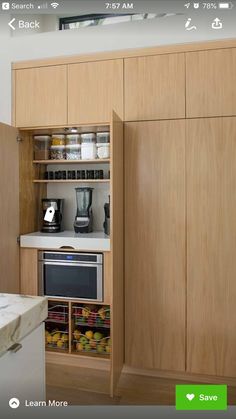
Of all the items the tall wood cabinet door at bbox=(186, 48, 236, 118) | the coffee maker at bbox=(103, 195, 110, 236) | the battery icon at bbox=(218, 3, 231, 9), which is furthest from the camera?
the coffee maker at bbox=(103, 195, 110, 236)

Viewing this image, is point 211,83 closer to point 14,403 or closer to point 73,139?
point 73,139

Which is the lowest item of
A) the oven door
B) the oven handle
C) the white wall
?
the oven door

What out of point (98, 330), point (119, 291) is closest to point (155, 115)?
point (119, 291)

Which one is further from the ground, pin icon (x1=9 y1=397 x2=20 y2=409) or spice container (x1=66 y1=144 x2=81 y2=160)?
spice container (x1=66 y1=144 x2=81 y2=160)

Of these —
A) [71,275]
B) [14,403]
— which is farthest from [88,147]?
[14,403]

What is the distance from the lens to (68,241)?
2.34 meters

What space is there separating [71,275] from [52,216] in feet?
1.60

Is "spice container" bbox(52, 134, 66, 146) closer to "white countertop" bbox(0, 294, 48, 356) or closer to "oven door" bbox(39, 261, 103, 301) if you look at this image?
"oven door" bbox(39, 261, 103, 301)

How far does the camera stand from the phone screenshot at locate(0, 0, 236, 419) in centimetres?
215

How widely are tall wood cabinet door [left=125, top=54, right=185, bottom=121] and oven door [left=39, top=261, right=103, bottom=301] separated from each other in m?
1.11

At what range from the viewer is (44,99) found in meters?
2.46

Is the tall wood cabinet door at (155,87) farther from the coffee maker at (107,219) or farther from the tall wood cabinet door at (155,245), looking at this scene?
the coffee maker at (107,219)

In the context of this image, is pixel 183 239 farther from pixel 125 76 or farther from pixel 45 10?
pixel 45 10

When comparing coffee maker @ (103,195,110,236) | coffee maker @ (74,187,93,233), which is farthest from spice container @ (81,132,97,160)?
coffee maker @ (103,195,110,236)
